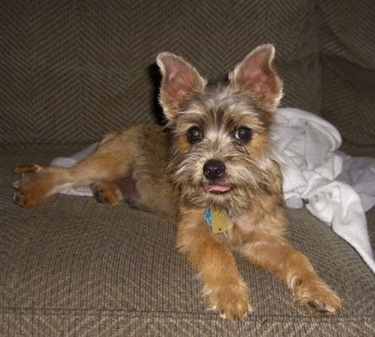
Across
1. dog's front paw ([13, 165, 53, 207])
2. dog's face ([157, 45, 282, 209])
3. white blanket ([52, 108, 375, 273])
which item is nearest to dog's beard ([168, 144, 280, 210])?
dog's face ([157, 45, 282, 209])

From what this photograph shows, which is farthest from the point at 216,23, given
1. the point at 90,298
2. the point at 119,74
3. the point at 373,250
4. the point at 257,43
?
the point at 90,298

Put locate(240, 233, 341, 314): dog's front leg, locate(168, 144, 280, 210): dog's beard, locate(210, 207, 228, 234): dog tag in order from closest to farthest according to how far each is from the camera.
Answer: locate(240, 233, 341, 314): dog's front leg
locate(168, 144, 280, 210): dog's beard
locate(210, 207, 228, 234): dog tag

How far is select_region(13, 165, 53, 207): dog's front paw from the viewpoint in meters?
2.79

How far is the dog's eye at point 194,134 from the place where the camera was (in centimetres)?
272

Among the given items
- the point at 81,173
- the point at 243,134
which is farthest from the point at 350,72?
the point at 81,173

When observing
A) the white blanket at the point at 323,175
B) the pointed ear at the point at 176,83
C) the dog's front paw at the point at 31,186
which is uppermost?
the pointed ear at the point at 176,83

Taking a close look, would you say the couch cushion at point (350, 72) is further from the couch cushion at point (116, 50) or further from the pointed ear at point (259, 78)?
the pointed ear at point (259, 78)

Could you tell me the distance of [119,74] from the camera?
3.64 m

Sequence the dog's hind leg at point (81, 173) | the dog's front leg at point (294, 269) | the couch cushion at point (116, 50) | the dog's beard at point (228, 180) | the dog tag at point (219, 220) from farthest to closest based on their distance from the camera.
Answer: the couch cushion at point (116, 50) → the dog's hind leg at point (81, 173) → the dog tag at point (219, 220) → the dog's beard at point (228, 180) → the dog's front leg at point (294, 269)

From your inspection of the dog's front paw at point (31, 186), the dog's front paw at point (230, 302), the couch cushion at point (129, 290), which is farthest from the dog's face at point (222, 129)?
the dog's front paw at point (31, 186)

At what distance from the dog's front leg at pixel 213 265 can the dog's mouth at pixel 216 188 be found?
8.1 inches

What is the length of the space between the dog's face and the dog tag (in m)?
0.05

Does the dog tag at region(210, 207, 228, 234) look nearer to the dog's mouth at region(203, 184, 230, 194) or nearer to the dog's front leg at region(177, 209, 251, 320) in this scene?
the dog's front leg at region(177, 209, 251, 320)

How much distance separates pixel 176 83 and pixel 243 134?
453mm
